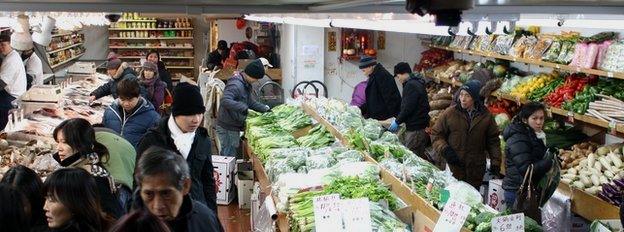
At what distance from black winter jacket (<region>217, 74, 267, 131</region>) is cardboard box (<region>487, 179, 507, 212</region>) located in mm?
2866

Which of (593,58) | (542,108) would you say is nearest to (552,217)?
(542,108)

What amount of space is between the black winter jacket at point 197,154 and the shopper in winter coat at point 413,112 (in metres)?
3.76

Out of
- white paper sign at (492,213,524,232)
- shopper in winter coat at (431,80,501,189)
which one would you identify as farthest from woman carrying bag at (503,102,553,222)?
white paper sign at (492,213,524,232)

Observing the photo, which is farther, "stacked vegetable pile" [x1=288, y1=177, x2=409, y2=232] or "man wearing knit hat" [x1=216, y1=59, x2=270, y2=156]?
"man wearing knit hat" [x1=216, y1=59, x2=270, y2=156]

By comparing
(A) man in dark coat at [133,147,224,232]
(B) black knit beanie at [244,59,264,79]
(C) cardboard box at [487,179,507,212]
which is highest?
(A) man in dark coat at [133,147,224,232]

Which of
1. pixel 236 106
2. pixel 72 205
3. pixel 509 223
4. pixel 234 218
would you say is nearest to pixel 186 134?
pixel 72 205

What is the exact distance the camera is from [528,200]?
5652 mm

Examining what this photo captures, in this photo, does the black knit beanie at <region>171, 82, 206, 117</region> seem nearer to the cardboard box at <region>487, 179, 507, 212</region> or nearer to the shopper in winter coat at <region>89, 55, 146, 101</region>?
the cardboard box at <region>487, 179, 507, 212</region>

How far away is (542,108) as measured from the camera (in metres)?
6.05

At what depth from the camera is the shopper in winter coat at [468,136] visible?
6797 mm

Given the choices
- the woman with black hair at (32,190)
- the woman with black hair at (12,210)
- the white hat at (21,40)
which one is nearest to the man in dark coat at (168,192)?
the woman with black hair at (12,210)

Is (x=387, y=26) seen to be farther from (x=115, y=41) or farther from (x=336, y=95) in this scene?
(x=115, y=41)

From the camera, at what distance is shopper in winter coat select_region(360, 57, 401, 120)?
909 cm

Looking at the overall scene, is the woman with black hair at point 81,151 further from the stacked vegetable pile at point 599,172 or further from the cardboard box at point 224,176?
the stacked vegetable pile at point 599,172
